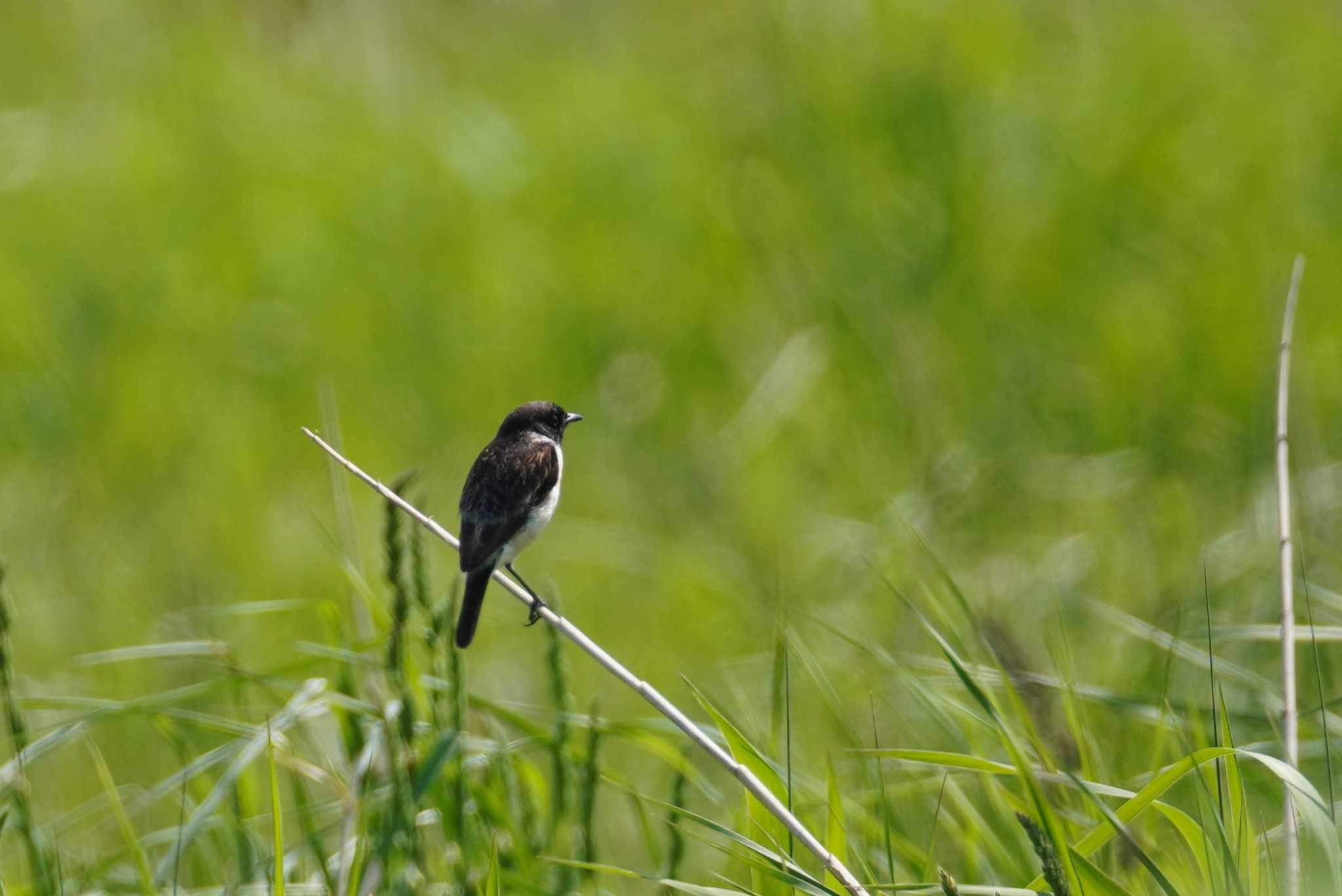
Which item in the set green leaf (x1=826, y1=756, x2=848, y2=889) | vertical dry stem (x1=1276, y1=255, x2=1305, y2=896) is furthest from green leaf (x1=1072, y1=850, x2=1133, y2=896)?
green leaf (x1=826, y1=756, x2=848, y2=889)

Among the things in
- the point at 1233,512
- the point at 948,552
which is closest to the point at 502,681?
the point at 948,552

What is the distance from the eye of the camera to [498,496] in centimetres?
248

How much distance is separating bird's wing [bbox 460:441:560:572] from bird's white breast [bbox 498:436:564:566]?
12 millimetres

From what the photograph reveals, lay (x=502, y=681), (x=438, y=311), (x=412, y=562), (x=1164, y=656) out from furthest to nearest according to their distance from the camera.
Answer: (x=438, y=311) → (x=502, y=681) → (x=1164, y=656) → (x=412, y=562)

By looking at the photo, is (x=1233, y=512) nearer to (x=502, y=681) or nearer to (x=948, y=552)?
(x=948, y=552)

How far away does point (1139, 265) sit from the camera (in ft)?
23.7

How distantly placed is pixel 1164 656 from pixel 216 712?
3351mm

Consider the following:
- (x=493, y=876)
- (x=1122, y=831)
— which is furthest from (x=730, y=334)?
(x=1122, y=831)

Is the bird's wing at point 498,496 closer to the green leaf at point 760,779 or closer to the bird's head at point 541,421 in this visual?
the bird's head at point 541,421

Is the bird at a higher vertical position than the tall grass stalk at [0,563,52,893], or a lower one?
higher

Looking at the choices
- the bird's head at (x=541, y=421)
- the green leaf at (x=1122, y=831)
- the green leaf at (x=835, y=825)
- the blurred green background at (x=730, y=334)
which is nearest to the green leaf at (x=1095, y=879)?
the green leaf at (x=1122, y=831)

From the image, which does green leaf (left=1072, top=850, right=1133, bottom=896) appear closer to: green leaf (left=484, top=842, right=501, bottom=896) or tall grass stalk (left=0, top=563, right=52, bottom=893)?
green leaf (left=484, top=842, right=501, bottom=896)

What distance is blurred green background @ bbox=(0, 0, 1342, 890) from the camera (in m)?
5.66

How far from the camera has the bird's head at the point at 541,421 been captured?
2410mm
